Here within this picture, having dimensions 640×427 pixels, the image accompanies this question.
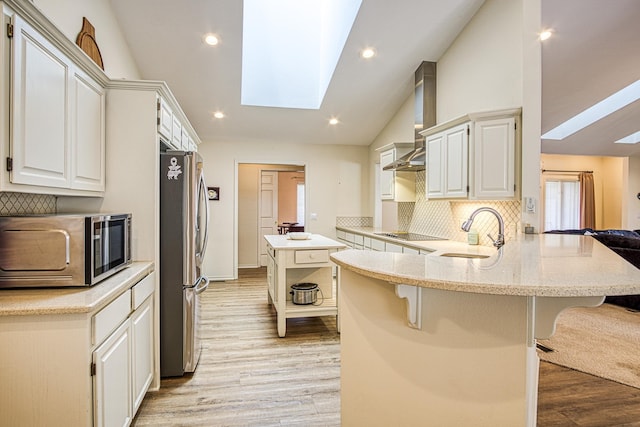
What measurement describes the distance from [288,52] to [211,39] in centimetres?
138

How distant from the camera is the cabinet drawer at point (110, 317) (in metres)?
1.47

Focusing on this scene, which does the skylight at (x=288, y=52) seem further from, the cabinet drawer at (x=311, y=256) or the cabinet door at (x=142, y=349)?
the cabinet door at (x=142, y=349)

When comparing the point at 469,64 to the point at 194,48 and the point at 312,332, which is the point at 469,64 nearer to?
the point at 194,48

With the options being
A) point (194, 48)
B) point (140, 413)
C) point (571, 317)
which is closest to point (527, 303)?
point (140, 413)

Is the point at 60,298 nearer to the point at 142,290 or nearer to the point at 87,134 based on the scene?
the point at 142,290

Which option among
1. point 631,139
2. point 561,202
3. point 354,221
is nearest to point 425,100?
point 354,221

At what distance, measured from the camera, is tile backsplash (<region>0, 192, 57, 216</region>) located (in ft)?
5.96

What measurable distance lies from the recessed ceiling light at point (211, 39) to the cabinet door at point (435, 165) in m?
2.55

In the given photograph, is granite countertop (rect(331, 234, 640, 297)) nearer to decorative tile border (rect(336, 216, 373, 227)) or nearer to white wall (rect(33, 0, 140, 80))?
white wall (rect(33, 0, 140, 80))

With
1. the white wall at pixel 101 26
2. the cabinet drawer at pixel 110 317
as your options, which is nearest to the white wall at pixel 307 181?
the white wall at pixel 101 26

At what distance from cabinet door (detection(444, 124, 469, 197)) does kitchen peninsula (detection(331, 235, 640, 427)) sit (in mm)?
1713

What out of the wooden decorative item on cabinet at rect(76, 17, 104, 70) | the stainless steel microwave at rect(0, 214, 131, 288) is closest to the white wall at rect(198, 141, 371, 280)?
the wooden decorative item on cabinet at rect(76, 17, 104, 70)

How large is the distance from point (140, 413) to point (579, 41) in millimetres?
5441

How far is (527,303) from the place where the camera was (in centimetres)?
115
